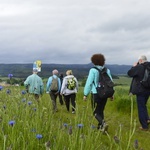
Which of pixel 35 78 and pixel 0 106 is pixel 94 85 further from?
pixel 35 78

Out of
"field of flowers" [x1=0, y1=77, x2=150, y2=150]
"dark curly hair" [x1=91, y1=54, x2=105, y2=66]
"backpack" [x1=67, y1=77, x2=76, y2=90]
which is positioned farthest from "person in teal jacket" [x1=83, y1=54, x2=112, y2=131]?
"backpack" [x1=67, y1=77, x2=76, y2=90]

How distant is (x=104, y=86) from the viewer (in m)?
7.82

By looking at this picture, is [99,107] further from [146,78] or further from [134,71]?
[146,78]

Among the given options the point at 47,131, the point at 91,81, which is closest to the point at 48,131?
the point at 47,131

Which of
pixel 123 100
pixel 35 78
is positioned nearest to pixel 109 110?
pixel 123 100

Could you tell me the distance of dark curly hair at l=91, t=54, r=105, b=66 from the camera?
8.02 m

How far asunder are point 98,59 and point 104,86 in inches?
26.3

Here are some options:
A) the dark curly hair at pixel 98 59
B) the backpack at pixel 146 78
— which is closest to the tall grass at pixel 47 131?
the backpack at pixel 146 78

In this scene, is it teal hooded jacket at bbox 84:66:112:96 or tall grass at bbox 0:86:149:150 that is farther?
teal hooded jacket at bbox 84:66:112:96

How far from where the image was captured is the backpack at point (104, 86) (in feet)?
25.5

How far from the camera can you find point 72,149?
407 centimetres

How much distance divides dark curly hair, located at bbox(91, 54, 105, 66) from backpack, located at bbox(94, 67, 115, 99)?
0.24 meters

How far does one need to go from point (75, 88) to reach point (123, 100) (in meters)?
2.13

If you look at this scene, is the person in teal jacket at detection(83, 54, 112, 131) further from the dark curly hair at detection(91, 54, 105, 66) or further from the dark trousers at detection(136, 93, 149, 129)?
the dark trousers at detection(136, 93, 149, 129)
